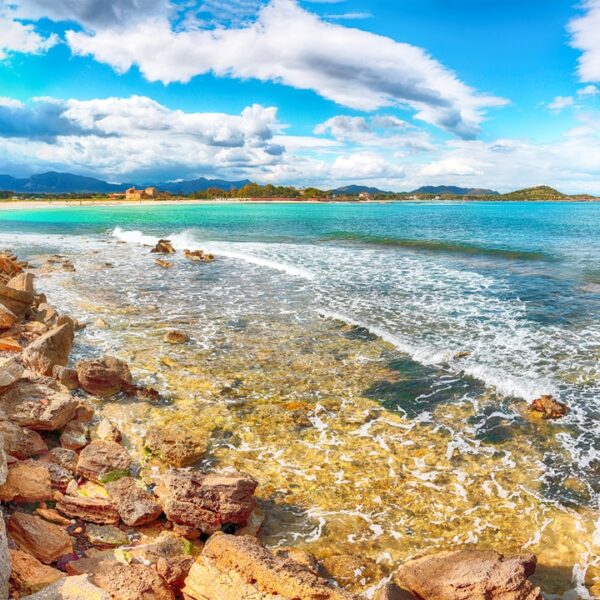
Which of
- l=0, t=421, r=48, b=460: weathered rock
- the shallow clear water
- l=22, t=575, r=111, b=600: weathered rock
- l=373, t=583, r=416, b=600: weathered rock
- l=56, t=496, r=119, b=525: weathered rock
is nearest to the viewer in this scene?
l=22, t=575, r=111, b=600: weathered rock

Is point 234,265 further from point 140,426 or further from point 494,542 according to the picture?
point 494,542

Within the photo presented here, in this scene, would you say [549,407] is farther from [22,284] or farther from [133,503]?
[22,284]

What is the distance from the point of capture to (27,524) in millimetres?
6566

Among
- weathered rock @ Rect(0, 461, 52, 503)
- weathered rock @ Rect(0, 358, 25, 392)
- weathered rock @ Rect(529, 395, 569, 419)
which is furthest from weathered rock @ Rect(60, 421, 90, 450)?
weathered rock @ Rect(529, 395, 569, 419)

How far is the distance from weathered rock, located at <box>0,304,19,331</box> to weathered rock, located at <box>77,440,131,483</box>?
8121 mm

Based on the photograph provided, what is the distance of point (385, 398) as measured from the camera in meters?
12.6

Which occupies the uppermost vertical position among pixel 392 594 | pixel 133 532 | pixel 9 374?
pixel 9 374

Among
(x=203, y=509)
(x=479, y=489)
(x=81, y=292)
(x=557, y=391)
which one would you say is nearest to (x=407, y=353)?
(x=557, y=391)

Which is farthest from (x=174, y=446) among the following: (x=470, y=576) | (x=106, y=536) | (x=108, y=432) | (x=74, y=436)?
(x=470, y=576)

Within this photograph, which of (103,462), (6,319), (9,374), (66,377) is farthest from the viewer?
(6,319)

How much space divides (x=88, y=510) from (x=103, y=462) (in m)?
1.21

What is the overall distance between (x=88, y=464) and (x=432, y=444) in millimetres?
6976

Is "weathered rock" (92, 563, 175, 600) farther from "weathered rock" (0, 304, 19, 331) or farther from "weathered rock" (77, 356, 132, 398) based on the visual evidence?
"weathered rock" (0, 304, 19, 331)

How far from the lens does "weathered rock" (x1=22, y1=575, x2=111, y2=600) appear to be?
206 inches
